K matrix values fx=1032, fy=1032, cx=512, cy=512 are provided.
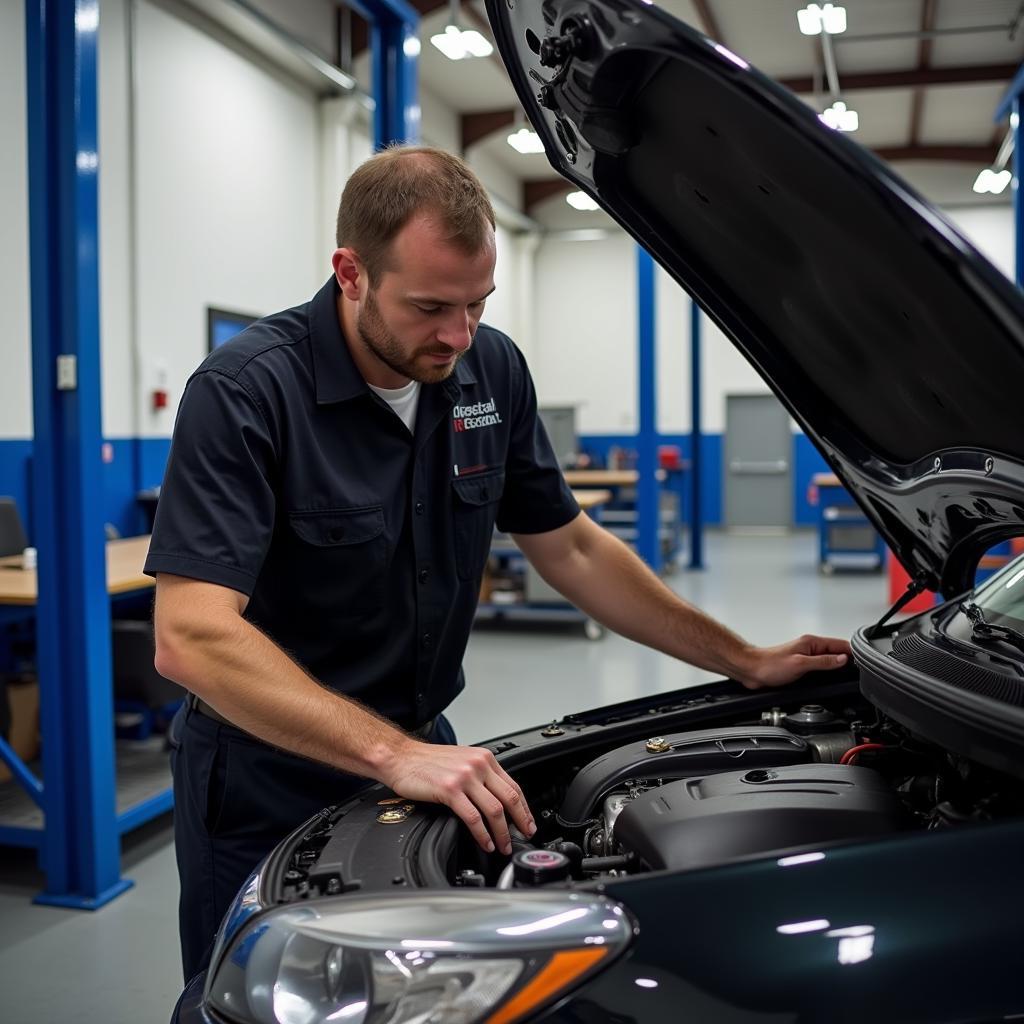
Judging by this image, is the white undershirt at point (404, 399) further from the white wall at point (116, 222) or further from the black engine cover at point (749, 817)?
the white wall at point (116, 222)

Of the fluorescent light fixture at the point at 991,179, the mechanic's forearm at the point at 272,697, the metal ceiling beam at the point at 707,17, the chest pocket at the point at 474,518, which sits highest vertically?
the metal ceiling beam at the point at 707,17

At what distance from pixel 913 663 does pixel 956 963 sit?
0.51m

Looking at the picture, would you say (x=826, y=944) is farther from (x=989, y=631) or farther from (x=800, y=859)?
(x=989, y=631)

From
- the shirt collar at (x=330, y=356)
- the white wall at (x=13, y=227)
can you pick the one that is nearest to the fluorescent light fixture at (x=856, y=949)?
the shirt collar at (x=330, y=356)

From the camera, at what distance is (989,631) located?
129cm

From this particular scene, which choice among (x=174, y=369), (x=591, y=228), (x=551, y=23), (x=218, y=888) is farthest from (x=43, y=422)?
(x=591, y=228)

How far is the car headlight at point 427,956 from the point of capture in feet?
2.58

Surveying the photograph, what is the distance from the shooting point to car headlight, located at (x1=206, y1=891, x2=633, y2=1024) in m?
0.79

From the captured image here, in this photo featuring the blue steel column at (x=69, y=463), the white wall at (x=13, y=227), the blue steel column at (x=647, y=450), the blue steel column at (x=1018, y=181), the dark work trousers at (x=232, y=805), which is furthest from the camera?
the blue steel column at (x=647, y=450)

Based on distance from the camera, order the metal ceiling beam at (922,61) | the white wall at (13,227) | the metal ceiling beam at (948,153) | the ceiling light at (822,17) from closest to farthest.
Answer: the white wall at (13,227)
the ceiling light at (822,17)
the metal ceiling beam at (922,61)
the metal ceiling beam at (948,153)

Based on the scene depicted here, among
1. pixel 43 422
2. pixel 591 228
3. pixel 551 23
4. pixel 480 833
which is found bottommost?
pixel 480 833

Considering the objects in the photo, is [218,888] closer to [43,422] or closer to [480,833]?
[480,833]

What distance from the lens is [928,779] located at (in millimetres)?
1248

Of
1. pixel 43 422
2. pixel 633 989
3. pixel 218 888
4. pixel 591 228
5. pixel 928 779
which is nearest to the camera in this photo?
pixel 633 989
